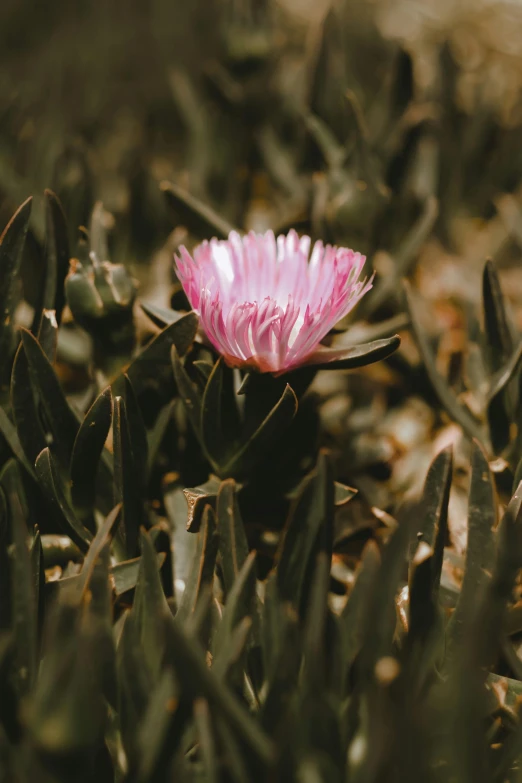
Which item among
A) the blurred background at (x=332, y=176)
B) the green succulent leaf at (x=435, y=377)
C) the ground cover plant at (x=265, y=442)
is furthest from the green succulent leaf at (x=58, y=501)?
the green succulent leaf at (x=435, y=377)

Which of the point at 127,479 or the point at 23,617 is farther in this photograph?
the point at 127,479

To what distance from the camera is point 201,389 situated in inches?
27.5

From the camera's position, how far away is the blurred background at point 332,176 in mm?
897

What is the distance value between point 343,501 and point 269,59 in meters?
0.76

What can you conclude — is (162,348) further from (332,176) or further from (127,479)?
(332,176)

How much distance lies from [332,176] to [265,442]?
17.9 inches

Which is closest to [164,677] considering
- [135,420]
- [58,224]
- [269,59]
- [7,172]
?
[135,420]

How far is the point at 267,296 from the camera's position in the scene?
0.62 m

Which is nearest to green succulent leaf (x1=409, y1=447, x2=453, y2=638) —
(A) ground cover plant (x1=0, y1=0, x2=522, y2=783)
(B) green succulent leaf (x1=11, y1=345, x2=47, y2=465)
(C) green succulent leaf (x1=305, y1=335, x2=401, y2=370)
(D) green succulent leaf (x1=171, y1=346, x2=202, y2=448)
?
(A) ground cover plant (x1=0, y1=0, x2=522, y2=783)

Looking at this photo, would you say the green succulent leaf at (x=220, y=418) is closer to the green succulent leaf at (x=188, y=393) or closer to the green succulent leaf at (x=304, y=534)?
the green succulent leaf at (x=188, y=393)

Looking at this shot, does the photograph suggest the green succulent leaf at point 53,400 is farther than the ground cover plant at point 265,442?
Yes

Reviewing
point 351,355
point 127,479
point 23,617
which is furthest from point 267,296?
point 23,617

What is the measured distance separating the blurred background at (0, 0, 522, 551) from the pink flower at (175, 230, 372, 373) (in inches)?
6.0

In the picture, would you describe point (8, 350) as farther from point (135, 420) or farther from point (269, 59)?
point (269, 59)
